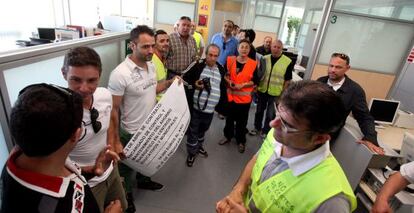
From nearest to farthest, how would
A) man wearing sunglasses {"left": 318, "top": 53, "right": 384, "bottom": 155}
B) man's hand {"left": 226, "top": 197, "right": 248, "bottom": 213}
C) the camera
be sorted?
man's hand {"left": 226, "top": 197, "right": 248, "bottom": 213}, man wearing sunglasses {"left": 318, "top": 53, "right": 384, "bottom": 155}, the camera

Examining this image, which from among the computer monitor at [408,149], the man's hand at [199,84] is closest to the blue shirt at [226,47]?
the man's hand at [199,84]

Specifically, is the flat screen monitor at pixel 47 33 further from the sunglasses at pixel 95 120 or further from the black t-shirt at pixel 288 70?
the sunglasses at pixel 95 120

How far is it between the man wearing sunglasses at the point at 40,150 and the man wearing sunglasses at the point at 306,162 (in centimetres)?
64

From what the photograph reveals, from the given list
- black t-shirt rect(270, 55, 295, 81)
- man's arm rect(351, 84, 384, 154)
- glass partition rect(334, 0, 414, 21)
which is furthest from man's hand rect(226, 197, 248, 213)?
glass partition rect(334, 0, 414, 21)

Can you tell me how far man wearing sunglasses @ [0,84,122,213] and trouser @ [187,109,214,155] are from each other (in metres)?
2.00

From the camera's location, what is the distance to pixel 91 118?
3.95 feet

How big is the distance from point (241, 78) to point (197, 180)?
51.8 inches

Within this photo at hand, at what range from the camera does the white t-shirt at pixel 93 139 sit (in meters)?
1.20

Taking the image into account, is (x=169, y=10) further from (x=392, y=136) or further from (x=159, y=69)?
(x=392, y=136)

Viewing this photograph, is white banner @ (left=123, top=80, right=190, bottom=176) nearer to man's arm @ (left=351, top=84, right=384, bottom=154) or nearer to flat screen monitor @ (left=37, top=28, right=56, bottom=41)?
man's arm @ (left=351, top=84, right=384, bottom=154)

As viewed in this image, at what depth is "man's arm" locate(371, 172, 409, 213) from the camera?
50.9 inches

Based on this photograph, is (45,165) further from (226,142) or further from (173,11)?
(173,11)

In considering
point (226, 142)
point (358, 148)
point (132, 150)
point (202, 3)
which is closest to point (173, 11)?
point (202, 3)

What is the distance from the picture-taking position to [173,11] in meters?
5.09
